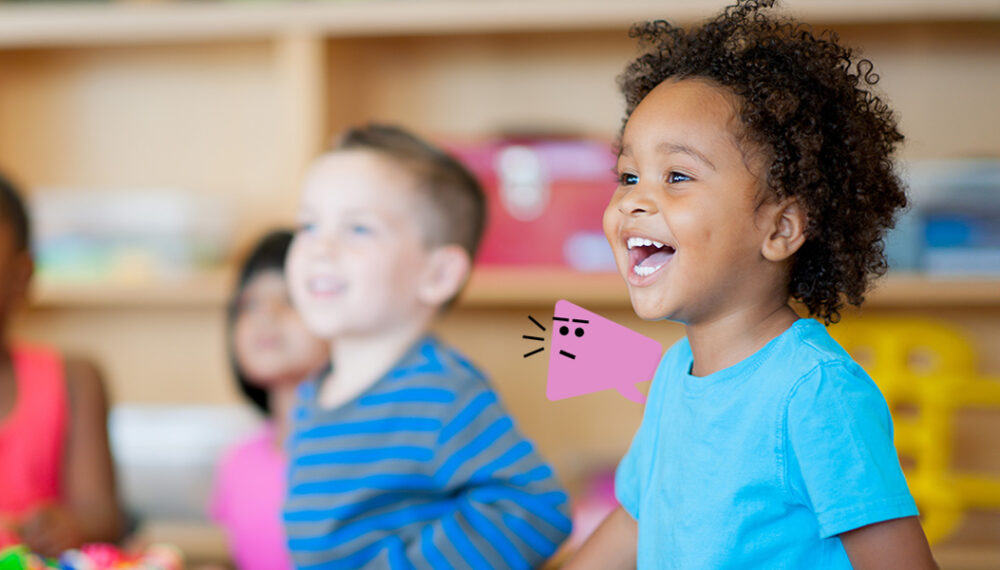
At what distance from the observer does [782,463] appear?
0.49m

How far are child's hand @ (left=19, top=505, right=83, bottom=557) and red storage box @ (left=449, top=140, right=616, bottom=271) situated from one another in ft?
2.32

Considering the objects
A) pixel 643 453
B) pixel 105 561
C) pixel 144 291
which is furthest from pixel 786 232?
pixel 144 291

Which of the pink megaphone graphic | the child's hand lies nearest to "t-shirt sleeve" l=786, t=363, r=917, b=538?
the pink megaphone graphic

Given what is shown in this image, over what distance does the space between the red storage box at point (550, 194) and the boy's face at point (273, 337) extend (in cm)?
35

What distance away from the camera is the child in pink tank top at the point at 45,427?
46.4 inches

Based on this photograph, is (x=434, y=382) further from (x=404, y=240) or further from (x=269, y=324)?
(x=269, y=324)

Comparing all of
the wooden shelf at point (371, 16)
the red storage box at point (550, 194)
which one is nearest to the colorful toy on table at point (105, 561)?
the red storage box at point (550, 194)

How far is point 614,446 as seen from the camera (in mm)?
1735

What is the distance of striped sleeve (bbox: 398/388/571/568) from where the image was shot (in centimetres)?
73

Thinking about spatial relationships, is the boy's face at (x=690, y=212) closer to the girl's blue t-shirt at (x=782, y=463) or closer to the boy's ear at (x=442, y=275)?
the girl's blue t-shirt at (x=782, y=463)

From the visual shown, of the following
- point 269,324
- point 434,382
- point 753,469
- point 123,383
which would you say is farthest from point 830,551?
point 123,383

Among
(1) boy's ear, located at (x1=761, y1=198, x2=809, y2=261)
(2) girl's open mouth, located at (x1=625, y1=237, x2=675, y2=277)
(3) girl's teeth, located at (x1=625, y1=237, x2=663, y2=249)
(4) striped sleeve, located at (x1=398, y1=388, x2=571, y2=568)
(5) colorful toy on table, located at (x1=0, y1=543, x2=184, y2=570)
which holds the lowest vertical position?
(5) colorful toy on table, located at (x1=0, y1=543, x2=184, y2=570)

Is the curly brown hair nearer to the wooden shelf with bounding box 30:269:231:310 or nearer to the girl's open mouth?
the girl's open mouth

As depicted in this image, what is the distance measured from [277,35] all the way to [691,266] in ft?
3.84
